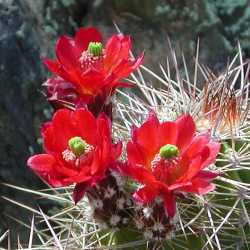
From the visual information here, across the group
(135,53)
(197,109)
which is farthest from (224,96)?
(135,53)

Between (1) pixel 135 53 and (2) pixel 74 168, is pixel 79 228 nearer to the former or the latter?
(2) pixel 74 168

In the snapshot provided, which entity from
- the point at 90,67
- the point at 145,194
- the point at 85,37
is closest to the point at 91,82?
the point at 90,67

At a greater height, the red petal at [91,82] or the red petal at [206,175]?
the red petal at [91,82]

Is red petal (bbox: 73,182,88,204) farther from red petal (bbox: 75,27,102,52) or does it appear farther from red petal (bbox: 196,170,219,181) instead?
red petal (bbox: 75,27,102,52)

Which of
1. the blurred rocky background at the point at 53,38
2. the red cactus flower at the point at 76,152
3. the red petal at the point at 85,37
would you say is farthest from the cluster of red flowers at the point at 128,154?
the blurred rocky background at the point at 53,38

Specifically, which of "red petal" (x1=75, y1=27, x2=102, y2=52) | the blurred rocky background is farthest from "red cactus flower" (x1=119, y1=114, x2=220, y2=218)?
the blurred rocky background

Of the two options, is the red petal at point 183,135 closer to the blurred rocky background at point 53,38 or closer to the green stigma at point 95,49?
the green stigma at point 95,49

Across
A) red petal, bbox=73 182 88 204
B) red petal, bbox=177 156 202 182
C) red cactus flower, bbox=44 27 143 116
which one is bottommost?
red petal, bbox=177 156 202 182
